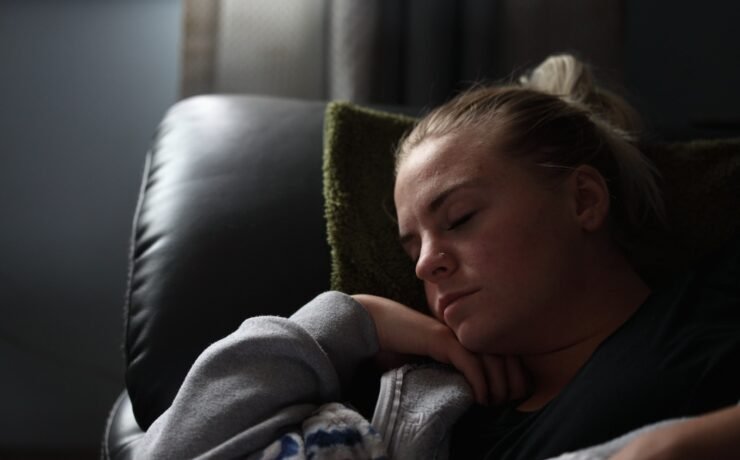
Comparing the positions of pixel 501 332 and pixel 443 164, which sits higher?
pixel 443 164

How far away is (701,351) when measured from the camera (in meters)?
0.81

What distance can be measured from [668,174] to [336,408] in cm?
58

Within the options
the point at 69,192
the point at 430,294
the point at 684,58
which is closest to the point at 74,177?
the point at 69,192

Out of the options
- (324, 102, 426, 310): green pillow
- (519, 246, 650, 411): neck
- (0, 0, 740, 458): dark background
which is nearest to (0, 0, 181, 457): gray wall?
(0, 0, 740, 458): dark background

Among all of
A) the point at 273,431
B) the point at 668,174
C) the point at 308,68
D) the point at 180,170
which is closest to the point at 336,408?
the point at 273,431

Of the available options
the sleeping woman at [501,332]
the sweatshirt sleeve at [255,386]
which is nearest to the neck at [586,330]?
the sleeping woman at [501,332]

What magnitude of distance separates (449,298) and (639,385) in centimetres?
22

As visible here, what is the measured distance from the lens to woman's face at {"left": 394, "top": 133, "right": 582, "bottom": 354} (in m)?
0.91

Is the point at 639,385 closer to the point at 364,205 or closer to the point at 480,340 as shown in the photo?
the point at 480,340

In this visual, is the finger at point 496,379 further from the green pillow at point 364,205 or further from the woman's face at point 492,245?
the green pillow at point 364,205

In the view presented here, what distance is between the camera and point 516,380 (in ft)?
3.13

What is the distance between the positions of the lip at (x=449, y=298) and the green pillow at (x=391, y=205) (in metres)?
0.14

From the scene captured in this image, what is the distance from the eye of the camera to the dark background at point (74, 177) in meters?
1.81

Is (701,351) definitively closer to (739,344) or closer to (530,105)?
(739,344)
